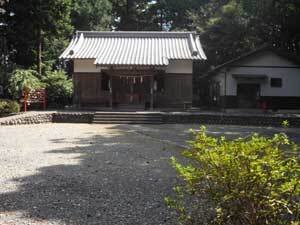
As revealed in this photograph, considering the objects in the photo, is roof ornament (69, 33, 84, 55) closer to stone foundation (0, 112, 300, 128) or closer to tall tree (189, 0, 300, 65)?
stone foundation (0, 112, 300, 128)

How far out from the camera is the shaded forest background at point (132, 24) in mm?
26609

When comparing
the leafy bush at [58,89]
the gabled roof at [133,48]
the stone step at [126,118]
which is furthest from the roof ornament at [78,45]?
the stone step at [126,118]

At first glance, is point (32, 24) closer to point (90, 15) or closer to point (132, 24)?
point (90, 15)

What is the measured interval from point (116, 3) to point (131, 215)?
44291mm

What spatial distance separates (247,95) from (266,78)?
69.7 inches

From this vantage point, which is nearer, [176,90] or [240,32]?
[176,90]

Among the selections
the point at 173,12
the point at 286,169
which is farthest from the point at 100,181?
the point at 173,12

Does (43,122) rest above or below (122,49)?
below

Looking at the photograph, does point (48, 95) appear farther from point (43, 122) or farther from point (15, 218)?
point (15, 218)

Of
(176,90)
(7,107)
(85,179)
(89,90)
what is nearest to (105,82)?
(89,90)

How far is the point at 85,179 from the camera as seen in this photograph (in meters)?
7.92

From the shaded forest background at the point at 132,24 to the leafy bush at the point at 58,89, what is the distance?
5.01ft

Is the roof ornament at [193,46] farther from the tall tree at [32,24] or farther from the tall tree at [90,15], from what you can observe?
the tall tree at [90,15]

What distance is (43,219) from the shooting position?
217 inches
